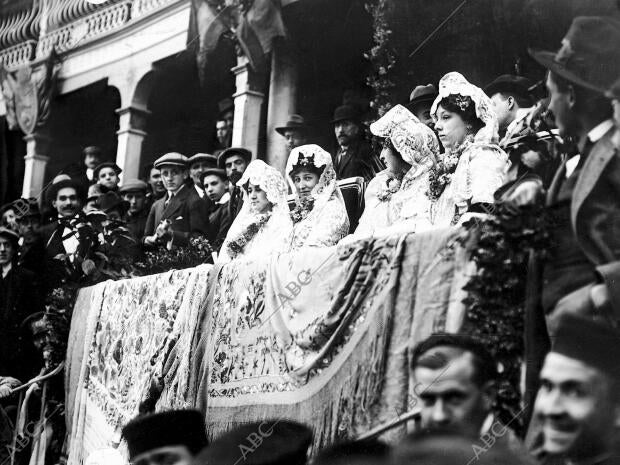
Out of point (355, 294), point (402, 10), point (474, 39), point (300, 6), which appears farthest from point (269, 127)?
point (355, 294)

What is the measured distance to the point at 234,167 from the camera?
6.90 metres

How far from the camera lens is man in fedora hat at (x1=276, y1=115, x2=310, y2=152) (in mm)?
6516

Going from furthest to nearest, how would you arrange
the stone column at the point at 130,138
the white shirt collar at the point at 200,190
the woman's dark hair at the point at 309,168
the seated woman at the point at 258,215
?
the stone column at the point at 130,138 → the white shirt collar at the point at 200,190 → the seated woman at the point at 258,215 → the woman's dark hair at the point at 309,168

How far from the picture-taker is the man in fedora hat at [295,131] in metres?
6.52

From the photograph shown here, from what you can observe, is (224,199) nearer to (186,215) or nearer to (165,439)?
(186,215)

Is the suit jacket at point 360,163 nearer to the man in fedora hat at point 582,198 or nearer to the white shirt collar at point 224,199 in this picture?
the white shirt collar at point 224,199

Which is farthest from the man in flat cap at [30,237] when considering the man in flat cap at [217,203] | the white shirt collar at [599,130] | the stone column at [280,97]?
the white shirt collar at [599,130]

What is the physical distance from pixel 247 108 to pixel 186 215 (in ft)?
2.71

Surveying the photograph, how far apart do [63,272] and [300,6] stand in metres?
2.60

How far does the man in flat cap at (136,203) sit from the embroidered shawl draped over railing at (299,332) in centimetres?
66

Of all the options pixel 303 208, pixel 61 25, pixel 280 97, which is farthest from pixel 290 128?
pixel 61 25

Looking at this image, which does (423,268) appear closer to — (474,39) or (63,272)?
(474,39)

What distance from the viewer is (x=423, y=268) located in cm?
472

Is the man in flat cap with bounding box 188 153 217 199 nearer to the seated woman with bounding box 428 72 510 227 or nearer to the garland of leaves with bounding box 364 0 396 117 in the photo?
the garland of leaves with bounding box 364 0 396 117
